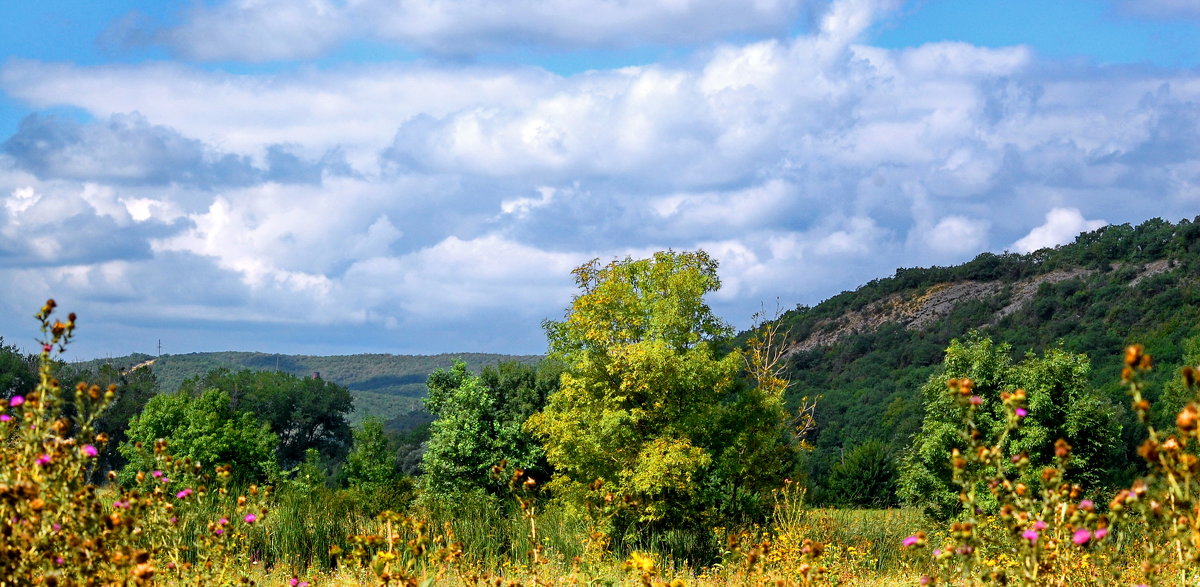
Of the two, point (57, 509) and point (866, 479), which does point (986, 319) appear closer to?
point (866, 479)

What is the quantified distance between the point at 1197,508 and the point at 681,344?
17.6m

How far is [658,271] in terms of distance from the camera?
898 inches

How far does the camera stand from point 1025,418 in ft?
76.2

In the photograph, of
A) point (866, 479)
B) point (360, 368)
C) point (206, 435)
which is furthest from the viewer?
point (360, 368)

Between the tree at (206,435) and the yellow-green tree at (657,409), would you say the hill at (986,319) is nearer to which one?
the yellow-green tree at (657,409)

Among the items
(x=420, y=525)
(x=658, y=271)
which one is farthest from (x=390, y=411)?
(x=420, y=525)

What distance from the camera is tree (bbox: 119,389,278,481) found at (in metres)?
31.5

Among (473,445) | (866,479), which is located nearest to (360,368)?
(866,479)

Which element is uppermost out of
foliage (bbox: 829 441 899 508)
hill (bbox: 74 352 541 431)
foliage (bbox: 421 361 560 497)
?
hill (bbox: 74 352 541 431)

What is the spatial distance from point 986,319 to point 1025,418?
4610 cm

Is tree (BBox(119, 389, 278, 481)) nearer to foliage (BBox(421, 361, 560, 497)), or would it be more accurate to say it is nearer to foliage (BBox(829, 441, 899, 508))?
foliage (BBox(421, 361, 560, 497))

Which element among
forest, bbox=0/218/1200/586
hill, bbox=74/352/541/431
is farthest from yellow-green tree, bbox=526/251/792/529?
hill, bbox=74/352/541/431

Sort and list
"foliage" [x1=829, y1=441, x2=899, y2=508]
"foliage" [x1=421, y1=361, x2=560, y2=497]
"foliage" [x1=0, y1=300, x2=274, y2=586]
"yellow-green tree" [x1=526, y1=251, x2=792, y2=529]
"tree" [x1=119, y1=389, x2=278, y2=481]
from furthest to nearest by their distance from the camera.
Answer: "foliage" [x1=829, y1=441, x2=899, y2=508] → "tree" [x1=119, y1=389, x2=278, y2=481] → "foliage" [x1=421, y1=361, x2=560, y2=497] → "yellow-green tree" [x1=526, y1=251, x2=792, y2=529] → "foliage" [x1=0, y1=300, x2=274, y2=586]

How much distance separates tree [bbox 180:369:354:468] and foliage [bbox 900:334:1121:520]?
3240 cm
